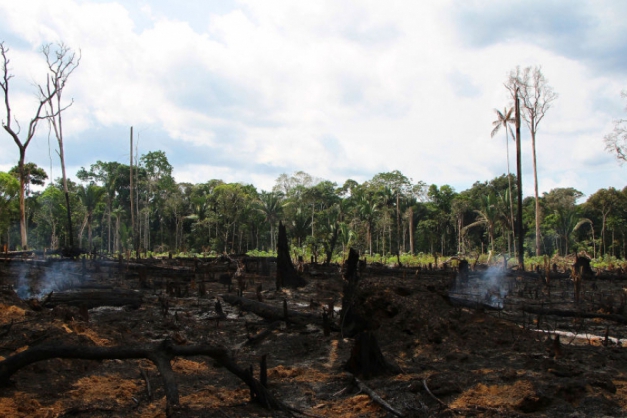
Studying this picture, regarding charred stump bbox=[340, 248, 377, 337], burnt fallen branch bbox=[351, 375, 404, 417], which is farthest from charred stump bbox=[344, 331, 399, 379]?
charred stump bbox=[340, 248, 377, 337]

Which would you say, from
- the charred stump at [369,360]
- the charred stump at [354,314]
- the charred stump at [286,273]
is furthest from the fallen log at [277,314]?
the charred stump at [286,273]

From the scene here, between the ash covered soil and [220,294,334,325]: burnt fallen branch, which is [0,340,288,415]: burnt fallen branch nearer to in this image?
the ash covered soil

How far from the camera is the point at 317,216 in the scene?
54219 millimetres

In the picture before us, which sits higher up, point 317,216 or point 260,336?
point 317,216

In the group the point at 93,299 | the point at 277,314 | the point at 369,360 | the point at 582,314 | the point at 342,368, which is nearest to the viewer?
the point at 369,360

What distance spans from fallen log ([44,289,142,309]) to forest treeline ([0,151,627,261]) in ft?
87.0

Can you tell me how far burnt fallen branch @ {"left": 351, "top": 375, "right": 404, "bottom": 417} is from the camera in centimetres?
474

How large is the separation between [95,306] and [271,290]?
6326mm

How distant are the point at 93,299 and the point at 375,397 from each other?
26.3ft

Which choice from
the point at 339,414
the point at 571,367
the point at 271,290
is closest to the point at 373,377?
the point at 339,414

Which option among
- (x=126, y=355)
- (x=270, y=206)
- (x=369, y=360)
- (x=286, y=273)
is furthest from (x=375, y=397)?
(x=270, y=206)

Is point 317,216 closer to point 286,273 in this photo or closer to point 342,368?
point 286,273

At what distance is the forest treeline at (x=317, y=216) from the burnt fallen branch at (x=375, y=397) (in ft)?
105

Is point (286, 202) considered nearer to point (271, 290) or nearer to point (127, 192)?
point (127, 192)
